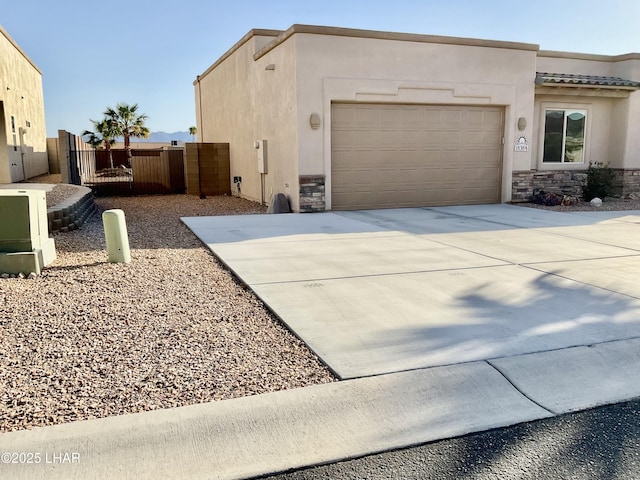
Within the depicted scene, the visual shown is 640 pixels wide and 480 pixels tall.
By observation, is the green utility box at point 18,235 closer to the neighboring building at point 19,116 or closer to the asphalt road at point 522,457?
the asphalt road at point 522,457

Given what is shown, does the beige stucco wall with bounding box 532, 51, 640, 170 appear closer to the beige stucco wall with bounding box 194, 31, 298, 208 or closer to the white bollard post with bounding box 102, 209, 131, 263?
the beige stucco wall with bounding box 194, 31, 298, 208

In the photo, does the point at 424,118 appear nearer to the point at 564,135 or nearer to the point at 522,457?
the point at 564,135

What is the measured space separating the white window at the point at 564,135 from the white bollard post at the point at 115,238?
524 inches

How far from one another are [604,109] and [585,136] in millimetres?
1095

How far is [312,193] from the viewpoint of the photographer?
540 inches

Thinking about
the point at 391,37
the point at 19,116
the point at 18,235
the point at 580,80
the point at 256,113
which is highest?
the point at 391,37

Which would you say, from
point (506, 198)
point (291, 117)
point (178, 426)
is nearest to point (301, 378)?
point (178, 426)

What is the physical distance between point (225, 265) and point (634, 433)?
5.49 m

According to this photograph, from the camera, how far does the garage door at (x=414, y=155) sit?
555 inches

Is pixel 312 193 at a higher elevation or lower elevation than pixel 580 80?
lower

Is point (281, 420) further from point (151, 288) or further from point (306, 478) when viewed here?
point (151, 288)

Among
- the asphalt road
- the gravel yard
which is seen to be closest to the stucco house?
the gravel yard

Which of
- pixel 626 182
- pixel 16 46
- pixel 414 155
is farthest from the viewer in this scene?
pixel 16 46

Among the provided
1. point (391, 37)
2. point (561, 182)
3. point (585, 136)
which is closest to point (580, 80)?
point (585, 136)
